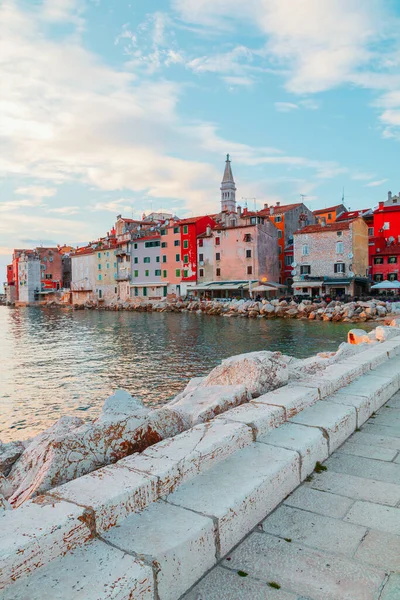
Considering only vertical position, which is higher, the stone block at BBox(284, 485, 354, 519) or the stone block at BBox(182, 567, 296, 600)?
the stone block at BBox(182, 567, 296, 600)

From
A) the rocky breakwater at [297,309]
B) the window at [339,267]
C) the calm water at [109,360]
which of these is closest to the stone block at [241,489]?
the calm water at [109,360]

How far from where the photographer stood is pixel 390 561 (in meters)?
2.19

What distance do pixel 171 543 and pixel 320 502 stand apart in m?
1.27

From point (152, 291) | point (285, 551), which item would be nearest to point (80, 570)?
point (285, 551)

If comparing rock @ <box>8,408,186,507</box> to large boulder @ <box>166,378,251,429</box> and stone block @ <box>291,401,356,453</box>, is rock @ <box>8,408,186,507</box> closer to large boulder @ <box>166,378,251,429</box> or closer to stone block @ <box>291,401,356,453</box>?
large boulder @ <box>166,378,251,429</box>

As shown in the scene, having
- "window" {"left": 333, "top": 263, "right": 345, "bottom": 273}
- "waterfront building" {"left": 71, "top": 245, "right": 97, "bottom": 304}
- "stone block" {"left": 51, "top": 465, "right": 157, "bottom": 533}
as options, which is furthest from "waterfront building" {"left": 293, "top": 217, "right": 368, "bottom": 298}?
"stone block" {"left": 51, "top": 465, "right": 157, "bottom": 533}

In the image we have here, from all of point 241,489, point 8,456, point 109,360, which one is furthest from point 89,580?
point 109,360

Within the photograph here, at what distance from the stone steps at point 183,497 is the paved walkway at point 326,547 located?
9cm

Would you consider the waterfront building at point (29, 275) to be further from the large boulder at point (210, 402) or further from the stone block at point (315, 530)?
the stone block at point (315, 530)

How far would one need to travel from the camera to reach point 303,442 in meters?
3.25

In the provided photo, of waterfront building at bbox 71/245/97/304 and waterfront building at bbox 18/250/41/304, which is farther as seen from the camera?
waterfront building at bbox 18/250/41/304

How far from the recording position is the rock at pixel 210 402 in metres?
4.01

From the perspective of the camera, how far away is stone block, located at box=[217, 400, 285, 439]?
3344mm

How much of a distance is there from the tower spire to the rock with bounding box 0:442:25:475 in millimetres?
79852
